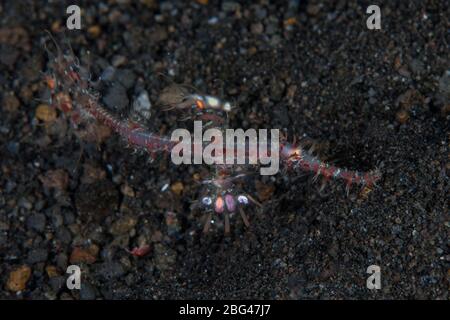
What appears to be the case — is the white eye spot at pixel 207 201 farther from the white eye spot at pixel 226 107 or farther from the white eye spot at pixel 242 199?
the white eye spot at pixel 226 107

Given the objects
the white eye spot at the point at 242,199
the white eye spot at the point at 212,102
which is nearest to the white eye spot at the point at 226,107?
the white eye spot at the point at 212,102

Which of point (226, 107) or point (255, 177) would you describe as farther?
point (226, 107)

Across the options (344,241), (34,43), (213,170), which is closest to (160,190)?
(213,170)

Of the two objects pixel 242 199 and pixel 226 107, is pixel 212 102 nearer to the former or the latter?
pixel 226 107

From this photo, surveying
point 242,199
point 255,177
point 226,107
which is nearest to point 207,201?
point 242,199

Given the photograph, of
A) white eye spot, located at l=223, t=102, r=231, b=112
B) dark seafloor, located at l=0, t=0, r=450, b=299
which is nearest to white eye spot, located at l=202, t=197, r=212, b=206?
dark seafloor, located at l=0, t=0, r=450, b=299

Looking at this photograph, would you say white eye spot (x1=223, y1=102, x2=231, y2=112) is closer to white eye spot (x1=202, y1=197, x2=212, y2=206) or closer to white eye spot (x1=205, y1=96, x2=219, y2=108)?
white eye spot (x1=205, y1=96, x2=219, y2=108)

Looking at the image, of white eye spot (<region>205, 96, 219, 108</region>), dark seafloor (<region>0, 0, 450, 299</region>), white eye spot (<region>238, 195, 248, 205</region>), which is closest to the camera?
dark seafloor (<region>0, 0, 450, 299</region>)
